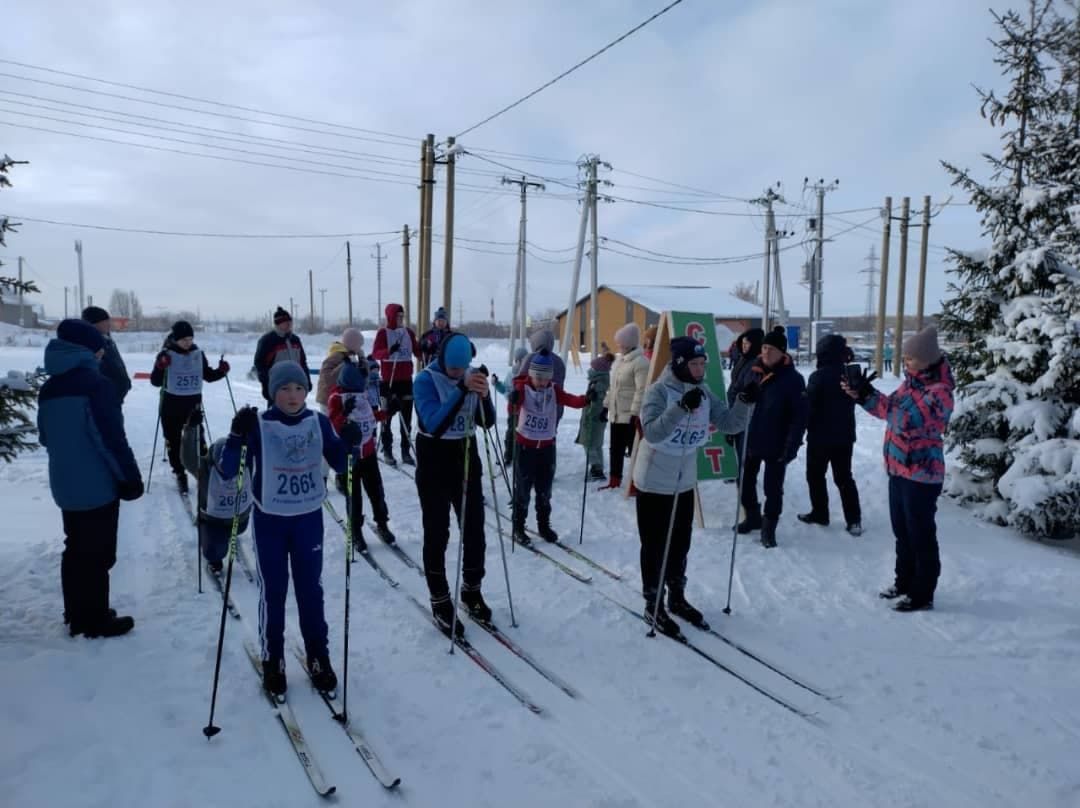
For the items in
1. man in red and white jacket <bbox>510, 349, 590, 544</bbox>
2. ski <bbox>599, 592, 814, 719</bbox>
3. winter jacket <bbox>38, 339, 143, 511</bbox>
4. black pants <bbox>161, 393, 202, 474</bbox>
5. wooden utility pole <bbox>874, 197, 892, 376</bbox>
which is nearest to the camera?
ski <bbox>599, 592, 814, 719</bbox>

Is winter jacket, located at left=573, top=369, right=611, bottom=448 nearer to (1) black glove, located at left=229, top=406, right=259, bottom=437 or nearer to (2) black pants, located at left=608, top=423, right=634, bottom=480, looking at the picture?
(2) black pants, located at left=608, top=423, right=634, bottom=480

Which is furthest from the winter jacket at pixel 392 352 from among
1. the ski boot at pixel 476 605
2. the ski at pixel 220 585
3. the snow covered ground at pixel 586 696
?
the ski boot at pixel 476 605

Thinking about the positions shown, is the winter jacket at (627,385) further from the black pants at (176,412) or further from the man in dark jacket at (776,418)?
the black pants at (176,412)

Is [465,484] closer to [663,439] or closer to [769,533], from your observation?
[663,439]

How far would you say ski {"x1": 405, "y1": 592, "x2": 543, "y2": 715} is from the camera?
149 inches

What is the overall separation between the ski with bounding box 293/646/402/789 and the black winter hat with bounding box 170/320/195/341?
5421 millimetres

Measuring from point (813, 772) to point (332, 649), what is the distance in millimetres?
2900

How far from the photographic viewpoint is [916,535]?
5.04 meters

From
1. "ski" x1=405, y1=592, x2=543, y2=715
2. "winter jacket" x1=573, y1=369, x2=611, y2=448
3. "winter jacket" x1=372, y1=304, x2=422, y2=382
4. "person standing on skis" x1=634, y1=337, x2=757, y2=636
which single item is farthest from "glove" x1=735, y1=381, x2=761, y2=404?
"winter jacket" x1=372, y1=304, x2=422, y2=382

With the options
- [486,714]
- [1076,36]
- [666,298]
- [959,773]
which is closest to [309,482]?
[486,714]

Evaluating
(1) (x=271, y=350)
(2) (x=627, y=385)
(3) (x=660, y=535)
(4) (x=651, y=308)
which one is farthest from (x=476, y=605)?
(4) (x=651, y=308)

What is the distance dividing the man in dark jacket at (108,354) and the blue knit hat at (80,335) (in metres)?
2.22

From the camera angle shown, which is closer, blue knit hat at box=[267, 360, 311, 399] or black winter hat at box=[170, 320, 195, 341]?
blue knit hat at box=[267, 360, 311, 399]

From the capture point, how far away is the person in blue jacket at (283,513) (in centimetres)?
379
